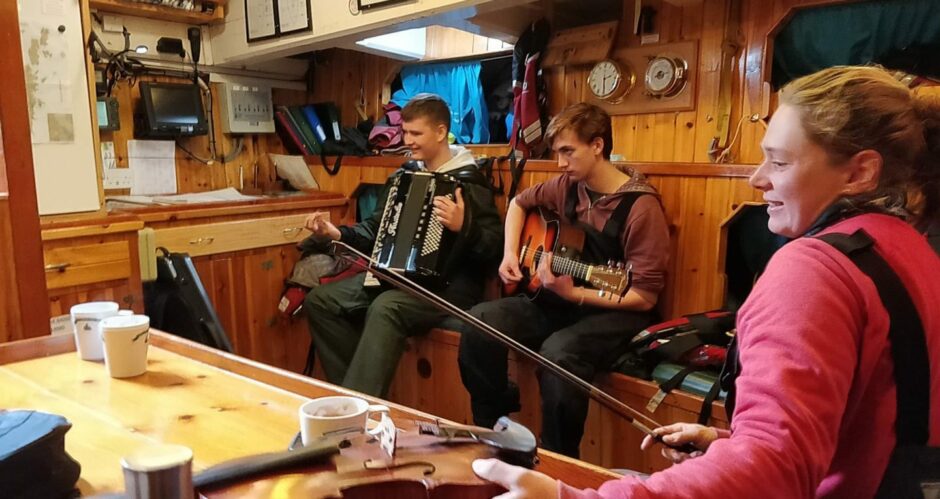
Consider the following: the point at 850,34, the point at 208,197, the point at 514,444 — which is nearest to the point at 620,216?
the point at 850,34

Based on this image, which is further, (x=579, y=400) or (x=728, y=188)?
(x=728, y=188)

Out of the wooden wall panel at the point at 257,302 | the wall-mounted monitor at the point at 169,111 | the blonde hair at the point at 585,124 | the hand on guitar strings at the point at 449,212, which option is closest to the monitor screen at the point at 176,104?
the wall-mounted monitor at the point at 169,111

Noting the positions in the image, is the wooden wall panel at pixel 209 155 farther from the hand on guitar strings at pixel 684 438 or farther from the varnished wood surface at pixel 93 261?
the hand on guitar strings at pixel 684 438

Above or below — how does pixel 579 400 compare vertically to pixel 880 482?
below

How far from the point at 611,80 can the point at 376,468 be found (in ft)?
7.83

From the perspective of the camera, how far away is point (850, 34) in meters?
2.27

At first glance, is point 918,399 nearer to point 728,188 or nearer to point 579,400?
point 579,400

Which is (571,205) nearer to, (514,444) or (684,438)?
(684,438)

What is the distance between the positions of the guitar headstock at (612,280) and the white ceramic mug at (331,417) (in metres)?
1.44

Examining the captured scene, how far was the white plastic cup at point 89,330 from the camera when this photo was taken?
3.84ft

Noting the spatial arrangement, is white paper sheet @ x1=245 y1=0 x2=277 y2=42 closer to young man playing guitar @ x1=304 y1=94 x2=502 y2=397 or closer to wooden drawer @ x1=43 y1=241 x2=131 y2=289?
young man playing guitar @ x1=304 y1=94 x2=502 y2=397

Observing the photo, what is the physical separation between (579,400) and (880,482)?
122cm

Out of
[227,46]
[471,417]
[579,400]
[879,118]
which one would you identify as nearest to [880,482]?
[879,118]

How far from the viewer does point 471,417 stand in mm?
2465
